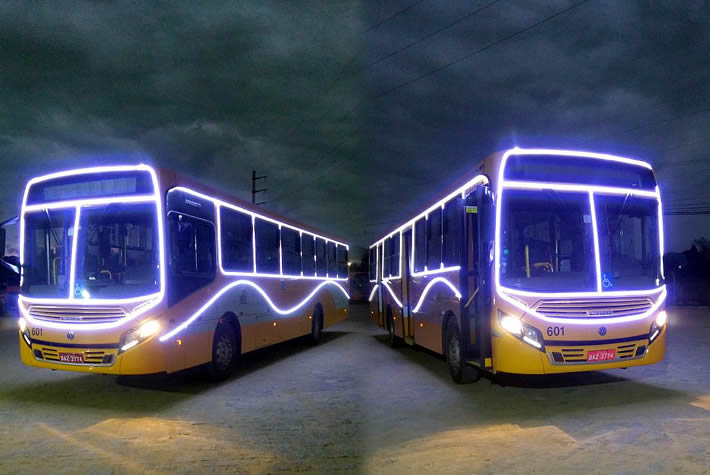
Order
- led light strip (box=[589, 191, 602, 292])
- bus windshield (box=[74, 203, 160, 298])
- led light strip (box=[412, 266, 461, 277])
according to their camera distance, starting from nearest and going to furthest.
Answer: led light strip (box=[589, 191, 602, 292])
bus windshield (box=[74, 203, 160, 298])
led light strip (box=[412, 266, 461, 277])

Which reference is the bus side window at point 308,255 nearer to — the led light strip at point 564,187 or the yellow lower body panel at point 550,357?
the led light strip at point 564,187

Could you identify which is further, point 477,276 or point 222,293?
point 222,293

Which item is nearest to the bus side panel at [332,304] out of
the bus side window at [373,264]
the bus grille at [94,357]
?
the bus side window at [373,264]

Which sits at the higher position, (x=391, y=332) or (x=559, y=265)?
(x=559, y=265)

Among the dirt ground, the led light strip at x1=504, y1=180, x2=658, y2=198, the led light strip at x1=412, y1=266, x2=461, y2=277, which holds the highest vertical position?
the led light strip at x1=504, y1=180, x2=658, y2=198

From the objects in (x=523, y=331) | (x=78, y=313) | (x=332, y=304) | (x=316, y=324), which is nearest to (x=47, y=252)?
(x=78, y=313)

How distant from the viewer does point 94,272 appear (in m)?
9.55

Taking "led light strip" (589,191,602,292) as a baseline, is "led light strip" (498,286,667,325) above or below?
below

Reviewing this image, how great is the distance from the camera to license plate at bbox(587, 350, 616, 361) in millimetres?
8703

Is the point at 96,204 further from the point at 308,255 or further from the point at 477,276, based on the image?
the point at 308,255

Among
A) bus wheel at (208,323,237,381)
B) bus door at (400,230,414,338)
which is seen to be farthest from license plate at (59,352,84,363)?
bus door at (400,230,414,338)

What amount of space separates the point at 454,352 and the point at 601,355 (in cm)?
268

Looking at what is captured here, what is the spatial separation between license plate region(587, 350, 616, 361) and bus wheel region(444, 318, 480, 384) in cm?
206

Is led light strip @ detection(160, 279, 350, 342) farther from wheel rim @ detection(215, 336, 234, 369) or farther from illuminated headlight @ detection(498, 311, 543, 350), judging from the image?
illuminated headlight @ detection(498, 311, 543, 350)
